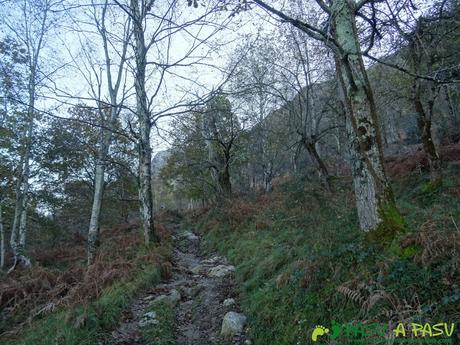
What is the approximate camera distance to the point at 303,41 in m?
12.0

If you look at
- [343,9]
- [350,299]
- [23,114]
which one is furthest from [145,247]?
[23,114]

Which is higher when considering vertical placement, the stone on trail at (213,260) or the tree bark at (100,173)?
the tree bark at (100,173)

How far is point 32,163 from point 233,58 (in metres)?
10.3

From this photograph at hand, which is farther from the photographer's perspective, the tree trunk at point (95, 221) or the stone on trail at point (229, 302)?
the tree trunk at point (95, 221)

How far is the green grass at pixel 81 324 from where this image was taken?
3738mm

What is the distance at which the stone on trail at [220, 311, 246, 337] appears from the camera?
402cm

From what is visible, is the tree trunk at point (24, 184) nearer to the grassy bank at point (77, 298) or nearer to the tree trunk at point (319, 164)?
the grassy bank at point (77, 298)

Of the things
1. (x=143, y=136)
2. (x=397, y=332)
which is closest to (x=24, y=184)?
(x=143, y=136)

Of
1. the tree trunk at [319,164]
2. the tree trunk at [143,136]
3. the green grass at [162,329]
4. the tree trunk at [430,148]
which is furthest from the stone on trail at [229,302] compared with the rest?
the tree trunk at [319,164]

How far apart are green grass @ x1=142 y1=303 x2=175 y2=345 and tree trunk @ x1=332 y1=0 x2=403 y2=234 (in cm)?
350

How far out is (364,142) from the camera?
3.88 m

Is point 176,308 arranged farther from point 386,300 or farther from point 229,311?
point 386,300

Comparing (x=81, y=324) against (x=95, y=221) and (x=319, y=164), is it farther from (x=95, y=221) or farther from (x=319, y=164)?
(x=319, y=164)

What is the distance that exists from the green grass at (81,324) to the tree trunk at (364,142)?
441 centimetres
